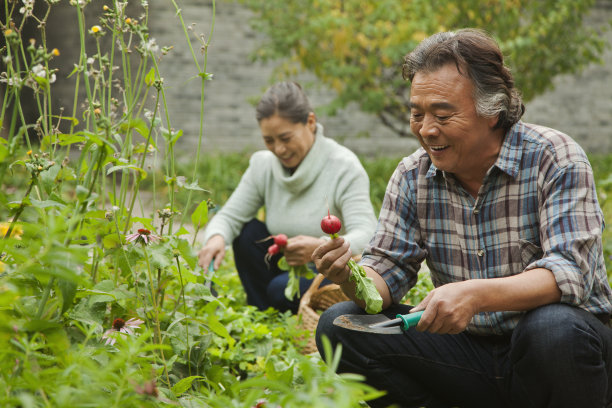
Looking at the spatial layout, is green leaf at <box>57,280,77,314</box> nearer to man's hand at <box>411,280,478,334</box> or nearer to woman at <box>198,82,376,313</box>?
man's hand at <box>411,280,478,334</box>

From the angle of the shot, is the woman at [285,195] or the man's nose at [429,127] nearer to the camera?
the man's nose at [429,127]

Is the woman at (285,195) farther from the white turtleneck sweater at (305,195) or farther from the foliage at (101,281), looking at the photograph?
the foliage at (101,281)

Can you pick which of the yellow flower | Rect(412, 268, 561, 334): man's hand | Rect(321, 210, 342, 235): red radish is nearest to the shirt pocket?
Rect(412, 268, 561, 334): man's hand

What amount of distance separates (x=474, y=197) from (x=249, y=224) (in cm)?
156

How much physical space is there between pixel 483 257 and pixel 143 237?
0.98 m

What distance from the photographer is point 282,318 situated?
3.05m

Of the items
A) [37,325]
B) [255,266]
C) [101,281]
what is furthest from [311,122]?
[37,325]

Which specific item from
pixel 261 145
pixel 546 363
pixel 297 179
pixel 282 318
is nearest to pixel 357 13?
pixel 261 145

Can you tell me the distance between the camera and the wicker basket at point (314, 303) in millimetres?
2695

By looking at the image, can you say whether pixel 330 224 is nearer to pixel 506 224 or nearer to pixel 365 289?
pixel 365 289

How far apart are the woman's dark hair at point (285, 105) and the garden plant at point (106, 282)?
3.36 ft

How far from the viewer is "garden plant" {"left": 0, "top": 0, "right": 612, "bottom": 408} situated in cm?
108

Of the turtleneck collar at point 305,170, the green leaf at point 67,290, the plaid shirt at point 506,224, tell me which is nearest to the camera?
the green leaf at point 67,290

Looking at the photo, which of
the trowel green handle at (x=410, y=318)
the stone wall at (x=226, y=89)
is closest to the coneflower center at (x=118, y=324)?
the trowel green handle at (x=410, y=318)
